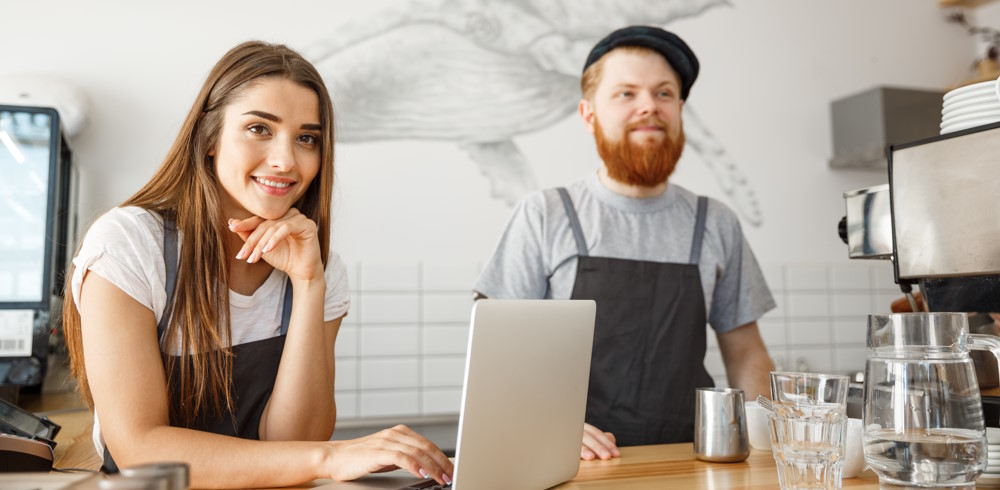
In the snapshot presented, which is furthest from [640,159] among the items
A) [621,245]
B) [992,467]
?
[992,467]

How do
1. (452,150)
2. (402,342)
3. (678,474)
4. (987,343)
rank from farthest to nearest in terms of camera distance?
(452,150) → (402,342) → (678,474) → (987,343)

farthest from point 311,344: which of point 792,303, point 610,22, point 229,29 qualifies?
point 792,303

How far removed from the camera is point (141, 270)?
45.7 inches

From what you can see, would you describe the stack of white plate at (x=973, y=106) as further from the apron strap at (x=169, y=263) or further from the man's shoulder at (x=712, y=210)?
the apron strap at (x=169, y=263)

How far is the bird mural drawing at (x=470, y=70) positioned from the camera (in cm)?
276

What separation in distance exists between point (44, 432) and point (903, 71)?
3530 mm

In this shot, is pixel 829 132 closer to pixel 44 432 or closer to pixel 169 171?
pixel 169 171

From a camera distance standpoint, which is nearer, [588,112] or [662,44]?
[662,44]

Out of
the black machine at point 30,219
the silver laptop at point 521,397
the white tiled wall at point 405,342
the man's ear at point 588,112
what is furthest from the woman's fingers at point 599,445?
the black machine at point 30,219

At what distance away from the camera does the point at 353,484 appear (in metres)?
1.01

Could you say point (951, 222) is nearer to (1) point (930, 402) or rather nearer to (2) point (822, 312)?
(1) point (930, 402)

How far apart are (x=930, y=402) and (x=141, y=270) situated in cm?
108

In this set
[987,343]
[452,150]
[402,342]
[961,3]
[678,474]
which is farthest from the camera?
[961,3]

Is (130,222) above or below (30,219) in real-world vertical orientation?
below
